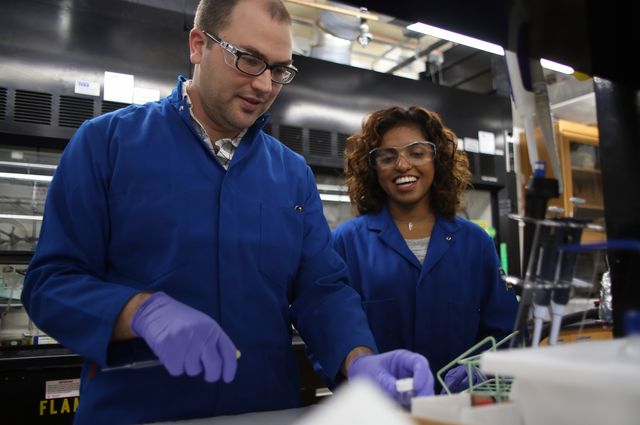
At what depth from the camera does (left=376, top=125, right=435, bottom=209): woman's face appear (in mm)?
2031

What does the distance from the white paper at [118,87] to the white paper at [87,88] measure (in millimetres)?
48

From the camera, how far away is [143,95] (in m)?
3.03

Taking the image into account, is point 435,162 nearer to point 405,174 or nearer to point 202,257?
point 405,174

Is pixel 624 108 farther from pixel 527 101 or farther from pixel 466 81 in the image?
pixel 466 81

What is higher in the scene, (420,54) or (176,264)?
(420,54)

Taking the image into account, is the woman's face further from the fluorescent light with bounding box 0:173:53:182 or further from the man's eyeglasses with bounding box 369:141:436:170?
the fluorescent light with bounding box 0:173:53:182

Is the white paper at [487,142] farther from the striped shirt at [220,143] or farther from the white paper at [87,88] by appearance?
the striped shirt at [220,143]

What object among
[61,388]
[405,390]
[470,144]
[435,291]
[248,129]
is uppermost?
[470,144]

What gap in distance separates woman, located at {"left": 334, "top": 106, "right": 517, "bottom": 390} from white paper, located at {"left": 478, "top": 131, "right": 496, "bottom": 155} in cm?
206

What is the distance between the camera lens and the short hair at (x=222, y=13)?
58.1 inches

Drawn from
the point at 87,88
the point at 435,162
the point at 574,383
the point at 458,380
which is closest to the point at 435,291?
the point at 458,380

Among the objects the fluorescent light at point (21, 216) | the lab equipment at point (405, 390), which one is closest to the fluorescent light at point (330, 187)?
the fluorescent light at point (21, 216)

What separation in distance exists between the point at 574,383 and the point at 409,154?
1.54 metres

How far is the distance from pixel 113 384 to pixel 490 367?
94 centimetres
